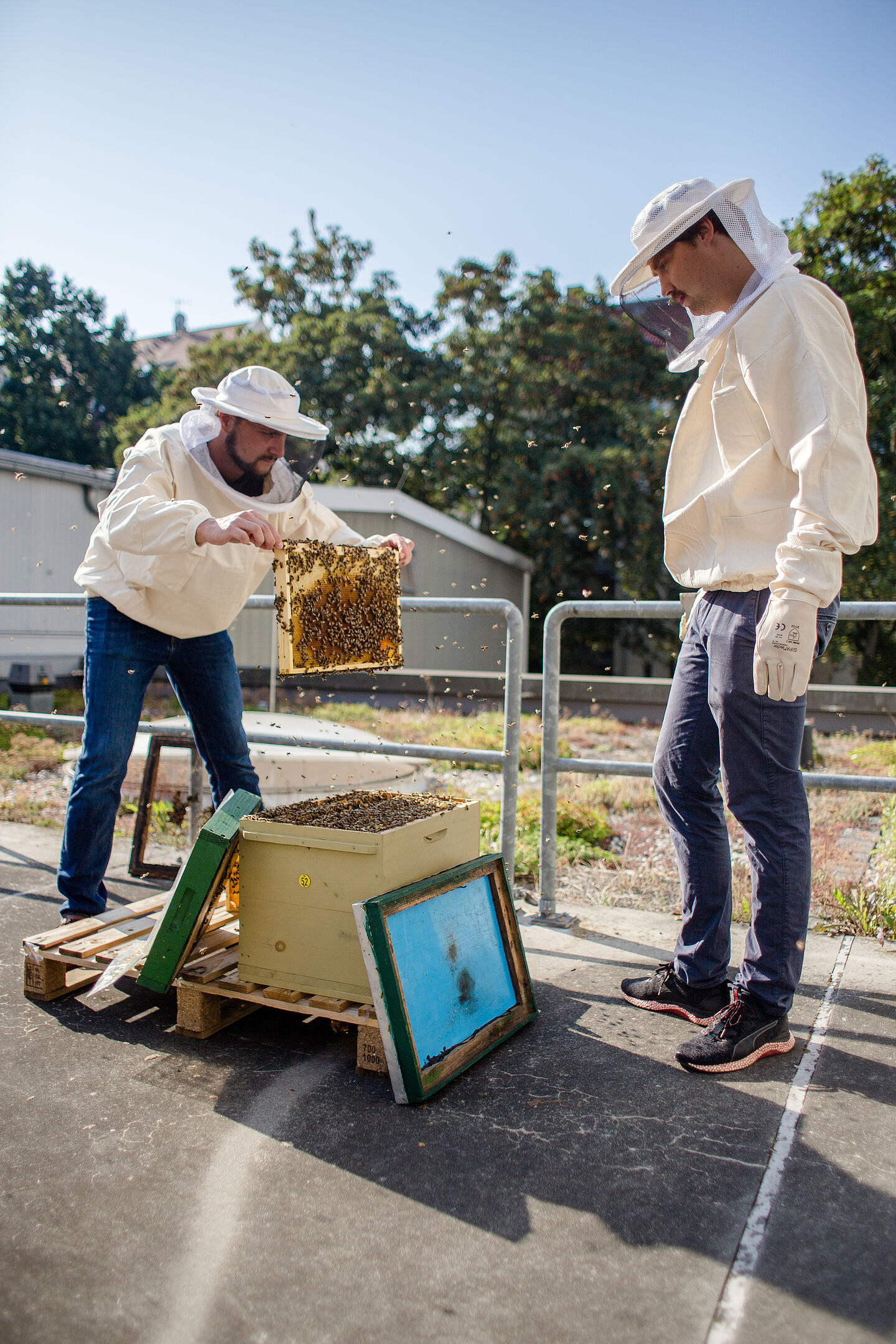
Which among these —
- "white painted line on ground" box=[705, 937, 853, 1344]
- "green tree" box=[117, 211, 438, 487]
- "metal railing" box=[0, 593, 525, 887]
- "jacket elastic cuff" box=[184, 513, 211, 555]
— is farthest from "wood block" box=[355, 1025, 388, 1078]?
"green tree" box=[117, 211, 438, 487]

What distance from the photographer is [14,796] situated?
257 inches

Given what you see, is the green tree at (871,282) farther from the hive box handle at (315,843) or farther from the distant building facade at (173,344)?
the distant building facade at (173,344)

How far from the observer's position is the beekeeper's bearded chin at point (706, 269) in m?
2.37

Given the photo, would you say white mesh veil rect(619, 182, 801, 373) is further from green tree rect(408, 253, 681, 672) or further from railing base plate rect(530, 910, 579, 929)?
green tree rect(408, 253, 681, 672)

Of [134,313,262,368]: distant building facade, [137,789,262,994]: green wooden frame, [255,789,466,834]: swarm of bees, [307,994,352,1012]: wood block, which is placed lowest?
[307,994,352,1012]: wood block

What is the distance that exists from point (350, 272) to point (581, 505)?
10.8m

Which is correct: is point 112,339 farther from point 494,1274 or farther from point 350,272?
point 494,1274

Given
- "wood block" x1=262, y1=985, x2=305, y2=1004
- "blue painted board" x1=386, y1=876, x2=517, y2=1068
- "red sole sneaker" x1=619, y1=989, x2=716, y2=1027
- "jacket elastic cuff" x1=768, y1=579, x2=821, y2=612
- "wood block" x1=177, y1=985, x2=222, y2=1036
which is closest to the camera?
"jacket elastic cuff" x1=768, y1=579, x2=821, y2=612

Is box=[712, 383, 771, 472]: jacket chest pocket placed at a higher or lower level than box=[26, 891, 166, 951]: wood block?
higher

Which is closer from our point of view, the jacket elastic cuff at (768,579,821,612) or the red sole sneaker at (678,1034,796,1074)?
the jacket elastic cuff at (768,579,821,612)

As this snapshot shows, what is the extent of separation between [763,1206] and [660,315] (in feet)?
7.26

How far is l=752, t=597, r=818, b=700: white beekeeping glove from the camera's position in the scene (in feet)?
7.03

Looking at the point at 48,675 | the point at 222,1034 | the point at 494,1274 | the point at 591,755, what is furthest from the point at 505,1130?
the point at 48,675

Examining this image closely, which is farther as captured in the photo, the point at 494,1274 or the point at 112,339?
the point at 112,339
